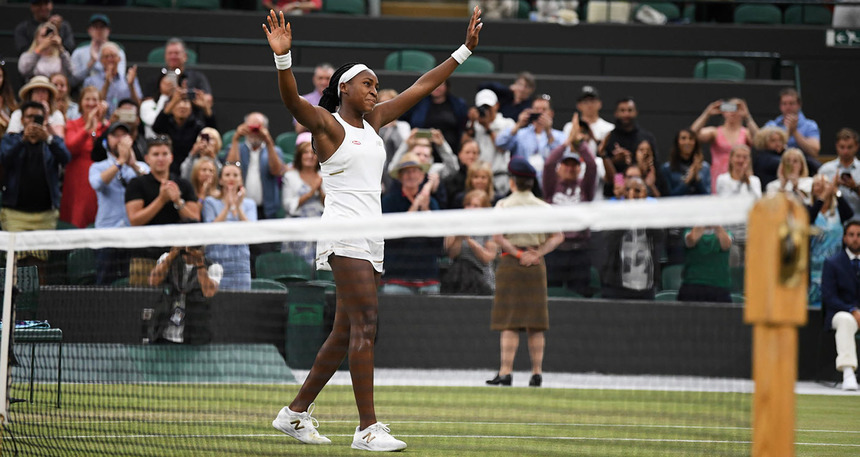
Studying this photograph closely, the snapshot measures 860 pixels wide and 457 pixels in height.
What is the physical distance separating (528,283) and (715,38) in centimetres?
964

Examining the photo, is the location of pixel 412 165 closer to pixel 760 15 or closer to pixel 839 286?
pixel 839 286

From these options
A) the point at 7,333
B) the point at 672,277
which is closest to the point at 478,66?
the point at 672,277

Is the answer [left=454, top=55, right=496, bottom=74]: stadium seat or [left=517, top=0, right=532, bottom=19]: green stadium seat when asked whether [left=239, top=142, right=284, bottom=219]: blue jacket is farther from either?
[left=517, top=0, right=532, bottom=19]: green stadium seat

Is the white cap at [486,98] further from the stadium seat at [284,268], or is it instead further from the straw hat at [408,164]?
the stadium seat at [284,268]

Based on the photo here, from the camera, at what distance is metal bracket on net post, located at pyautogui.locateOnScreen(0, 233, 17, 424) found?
19.7 ft

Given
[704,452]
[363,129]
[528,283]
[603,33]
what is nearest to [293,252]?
[528,283]

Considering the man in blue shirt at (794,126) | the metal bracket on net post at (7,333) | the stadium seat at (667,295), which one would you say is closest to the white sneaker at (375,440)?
the metal bracket on net post at (7,333)

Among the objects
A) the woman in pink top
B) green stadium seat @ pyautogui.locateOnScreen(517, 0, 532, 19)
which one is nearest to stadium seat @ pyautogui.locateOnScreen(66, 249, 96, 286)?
the woman in pink top

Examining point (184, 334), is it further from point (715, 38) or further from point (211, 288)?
point (715, 38)

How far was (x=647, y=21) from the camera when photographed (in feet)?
61.4

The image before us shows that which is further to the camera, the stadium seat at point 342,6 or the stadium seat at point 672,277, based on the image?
the stadium seat at point 342,6

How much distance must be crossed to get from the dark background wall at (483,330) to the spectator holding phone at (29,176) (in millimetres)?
3354

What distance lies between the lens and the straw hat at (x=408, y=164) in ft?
41.7

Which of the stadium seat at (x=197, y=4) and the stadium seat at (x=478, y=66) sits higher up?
the stadium seat at (x=197, y=4)
